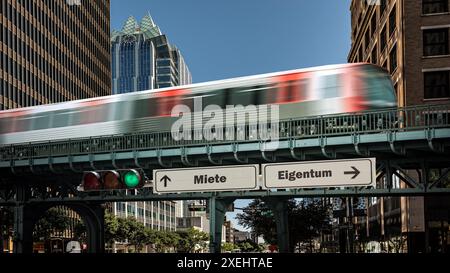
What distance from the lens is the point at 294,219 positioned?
7100 cm

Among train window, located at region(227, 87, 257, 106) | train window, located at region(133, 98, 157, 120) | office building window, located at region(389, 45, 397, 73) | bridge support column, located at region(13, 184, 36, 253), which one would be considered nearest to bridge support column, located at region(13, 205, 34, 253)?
bridge support column, located at region(13, 184, 36, 253)

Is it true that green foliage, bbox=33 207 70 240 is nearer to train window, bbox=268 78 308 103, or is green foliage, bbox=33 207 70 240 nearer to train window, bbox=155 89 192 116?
train window, bbox=155 89 192 116

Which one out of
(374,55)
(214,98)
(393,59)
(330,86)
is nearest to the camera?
(330,86)

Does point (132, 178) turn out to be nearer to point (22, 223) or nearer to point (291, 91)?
point (291, 91)

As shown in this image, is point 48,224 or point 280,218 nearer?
point 280,218

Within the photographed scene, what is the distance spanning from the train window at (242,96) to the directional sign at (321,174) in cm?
2569

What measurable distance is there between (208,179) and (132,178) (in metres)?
2.03

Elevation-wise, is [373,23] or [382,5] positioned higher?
[382,5]

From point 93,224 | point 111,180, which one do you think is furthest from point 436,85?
point 111,180

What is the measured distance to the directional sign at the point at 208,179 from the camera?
1090 centimetres

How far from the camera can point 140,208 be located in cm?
18825

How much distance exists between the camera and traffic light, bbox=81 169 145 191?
12352 mm

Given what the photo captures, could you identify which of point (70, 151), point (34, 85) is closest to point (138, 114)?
point (70, 151)

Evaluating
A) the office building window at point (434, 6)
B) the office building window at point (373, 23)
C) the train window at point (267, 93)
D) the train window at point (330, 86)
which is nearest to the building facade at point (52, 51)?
the office building window at point (373, 23)
